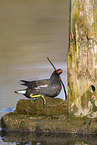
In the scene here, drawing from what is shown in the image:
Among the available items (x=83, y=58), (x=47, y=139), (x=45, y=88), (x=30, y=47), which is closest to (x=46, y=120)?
(x=47, y=139)

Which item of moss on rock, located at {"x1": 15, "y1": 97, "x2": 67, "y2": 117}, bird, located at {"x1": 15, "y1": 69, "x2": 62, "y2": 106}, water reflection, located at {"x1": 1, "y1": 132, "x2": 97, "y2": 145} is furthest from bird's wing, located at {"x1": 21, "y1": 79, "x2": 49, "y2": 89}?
water reflection, located at {"x1": 1, "y1": 132, "x2": 97, "y2": 145}

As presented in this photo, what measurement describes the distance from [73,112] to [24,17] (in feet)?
44.7

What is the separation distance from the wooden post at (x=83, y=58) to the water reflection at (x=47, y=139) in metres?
0.55

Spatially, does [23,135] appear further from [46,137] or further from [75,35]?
[75,35]

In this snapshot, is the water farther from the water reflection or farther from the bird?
the bird

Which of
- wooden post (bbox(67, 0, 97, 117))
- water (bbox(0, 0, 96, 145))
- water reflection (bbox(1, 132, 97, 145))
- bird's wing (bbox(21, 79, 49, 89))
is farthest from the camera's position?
bird's wing (bbox(21, 79, 49, 89))

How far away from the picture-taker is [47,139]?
23.6 ft

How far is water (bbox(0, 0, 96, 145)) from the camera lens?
7.37 meters

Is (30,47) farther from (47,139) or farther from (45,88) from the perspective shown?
(47,139)

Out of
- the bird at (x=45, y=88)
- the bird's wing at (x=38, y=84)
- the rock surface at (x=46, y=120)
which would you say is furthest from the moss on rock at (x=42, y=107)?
the bird's wing at (x=38, y=84)

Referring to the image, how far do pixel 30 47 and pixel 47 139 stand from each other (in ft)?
30.5

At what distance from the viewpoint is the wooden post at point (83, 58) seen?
7582mm

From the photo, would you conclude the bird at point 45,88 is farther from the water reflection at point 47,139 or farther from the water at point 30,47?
the water reflection at point 47,139

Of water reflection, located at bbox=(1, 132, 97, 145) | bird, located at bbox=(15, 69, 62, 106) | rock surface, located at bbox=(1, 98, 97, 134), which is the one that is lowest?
water reflection, located at bbox=(1, 132, 97, 145)
